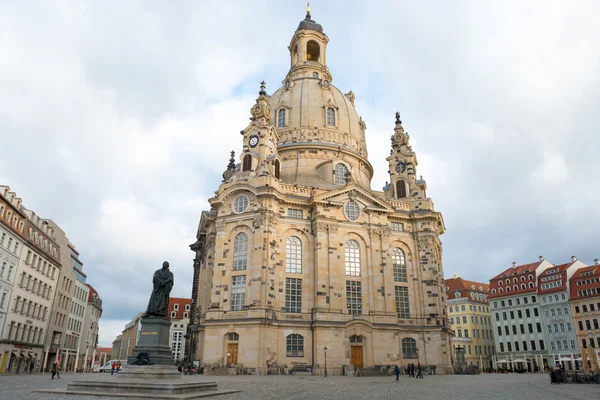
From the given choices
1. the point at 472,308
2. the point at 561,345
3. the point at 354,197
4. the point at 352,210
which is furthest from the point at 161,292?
the point at 472,308

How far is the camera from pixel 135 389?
1898 cm

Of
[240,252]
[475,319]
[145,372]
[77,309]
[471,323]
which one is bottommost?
[145,372]

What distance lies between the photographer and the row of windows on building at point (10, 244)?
40750 mm

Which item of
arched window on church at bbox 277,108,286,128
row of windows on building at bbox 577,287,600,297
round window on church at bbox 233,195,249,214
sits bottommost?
row of windows on building at bbox 577,287,600,297

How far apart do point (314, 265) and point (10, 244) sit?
2907cm

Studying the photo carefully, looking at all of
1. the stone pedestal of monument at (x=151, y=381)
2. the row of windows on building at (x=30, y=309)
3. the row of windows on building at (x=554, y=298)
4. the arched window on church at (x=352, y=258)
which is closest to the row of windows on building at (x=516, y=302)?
the row of windows on building at (x=554, y=298)

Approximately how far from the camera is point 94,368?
64625mm

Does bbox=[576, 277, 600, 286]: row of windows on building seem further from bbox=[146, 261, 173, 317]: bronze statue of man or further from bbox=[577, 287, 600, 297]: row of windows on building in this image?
bbox=[146, 261, 173, 317]: bronze statue of man

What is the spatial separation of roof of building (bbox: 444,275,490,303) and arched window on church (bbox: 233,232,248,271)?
2169 inches

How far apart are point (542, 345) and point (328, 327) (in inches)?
1839

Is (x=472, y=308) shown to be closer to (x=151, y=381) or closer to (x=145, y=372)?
(x=145, y=372)

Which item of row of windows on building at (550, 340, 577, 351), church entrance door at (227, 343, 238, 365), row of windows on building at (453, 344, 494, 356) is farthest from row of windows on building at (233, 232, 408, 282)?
row of windows on building at (453, 344, 494, 356)

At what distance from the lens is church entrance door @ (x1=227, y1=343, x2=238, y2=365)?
4159cm

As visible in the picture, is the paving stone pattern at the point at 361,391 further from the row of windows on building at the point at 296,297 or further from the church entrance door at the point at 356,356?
the church entrance door at the point at 356,356
